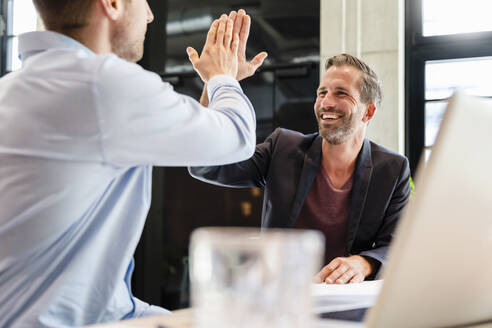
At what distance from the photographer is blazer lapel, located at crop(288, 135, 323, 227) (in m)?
2.01

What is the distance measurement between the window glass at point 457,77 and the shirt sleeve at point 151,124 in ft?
8.60

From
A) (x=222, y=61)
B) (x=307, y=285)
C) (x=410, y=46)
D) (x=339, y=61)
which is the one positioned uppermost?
(x=410, y=46)

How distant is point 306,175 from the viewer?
2.06 m

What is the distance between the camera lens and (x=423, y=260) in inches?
22.3

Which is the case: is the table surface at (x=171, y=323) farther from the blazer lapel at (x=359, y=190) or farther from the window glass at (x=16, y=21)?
the window glass at (x=16, y=21)

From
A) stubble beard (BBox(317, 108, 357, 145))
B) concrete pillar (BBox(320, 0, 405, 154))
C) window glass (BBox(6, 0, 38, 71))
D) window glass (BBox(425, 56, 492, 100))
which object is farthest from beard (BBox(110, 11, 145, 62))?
window glass (BBox(6, 0, 38, 71))

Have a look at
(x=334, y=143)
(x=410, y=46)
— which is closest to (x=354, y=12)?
(x=410, y=46)

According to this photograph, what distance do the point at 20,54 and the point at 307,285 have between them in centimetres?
82

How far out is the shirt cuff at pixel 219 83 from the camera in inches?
46.3

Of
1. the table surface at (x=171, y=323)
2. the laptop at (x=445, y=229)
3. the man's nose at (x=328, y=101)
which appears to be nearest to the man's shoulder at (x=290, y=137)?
the man's nose at (x=328, y=101)

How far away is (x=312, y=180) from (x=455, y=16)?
189 centimetres

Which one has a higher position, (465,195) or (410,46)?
(410,46)

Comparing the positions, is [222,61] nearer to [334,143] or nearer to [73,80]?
[73,80]

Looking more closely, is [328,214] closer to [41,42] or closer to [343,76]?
[343,76]
